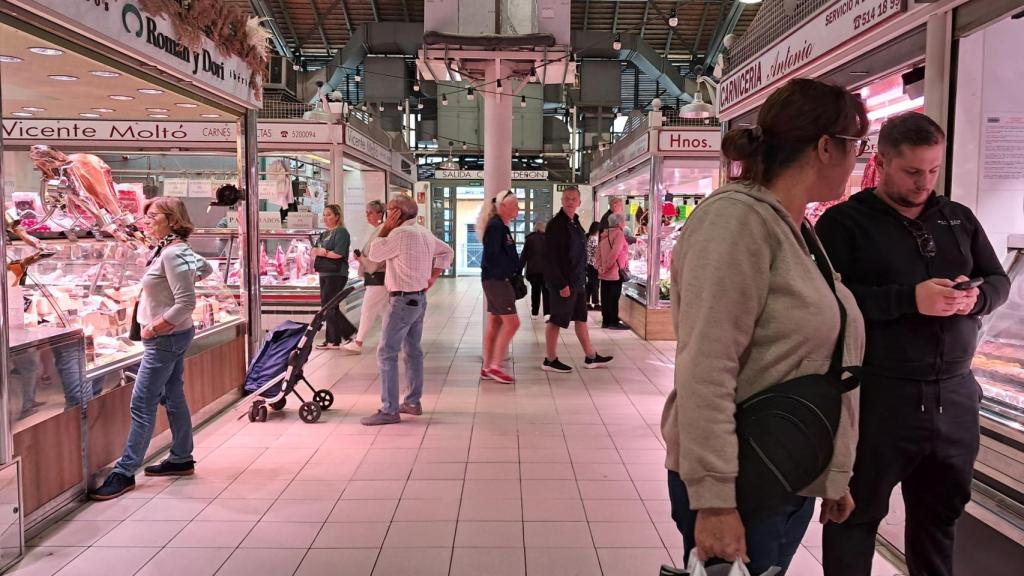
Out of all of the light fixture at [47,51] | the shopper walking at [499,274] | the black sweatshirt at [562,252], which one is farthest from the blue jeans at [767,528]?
the black sweatshirt at [562,252]

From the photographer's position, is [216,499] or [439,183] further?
[439,183]

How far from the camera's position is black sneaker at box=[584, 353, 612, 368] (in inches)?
296

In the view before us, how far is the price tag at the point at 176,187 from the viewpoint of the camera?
8.86 meters

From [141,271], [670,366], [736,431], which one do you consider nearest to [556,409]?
[670,366]

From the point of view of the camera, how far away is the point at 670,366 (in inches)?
301

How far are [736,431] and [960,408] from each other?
1108 millimetres

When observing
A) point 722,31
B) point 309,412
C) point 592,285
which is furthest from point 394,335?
point 722,31

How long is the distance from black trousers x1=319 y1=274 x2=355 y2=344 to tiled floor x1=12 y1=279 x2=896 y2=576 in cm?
251

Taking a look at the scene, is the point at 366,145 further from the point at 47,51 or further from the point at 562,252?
the point at 47,51

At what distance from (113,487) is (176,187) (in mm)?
5902

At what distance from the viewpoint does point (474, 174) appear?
1912cm

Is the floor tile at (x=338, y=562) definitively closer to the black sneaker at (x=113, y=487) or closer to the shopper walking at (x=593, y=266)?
the black sneaker at (x=113, y=487)

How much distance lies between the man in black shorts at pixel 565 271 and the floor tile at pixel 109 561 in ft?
14.6

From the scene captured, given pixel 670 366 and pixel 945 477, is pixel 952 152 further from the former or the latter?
pixel 670 366
